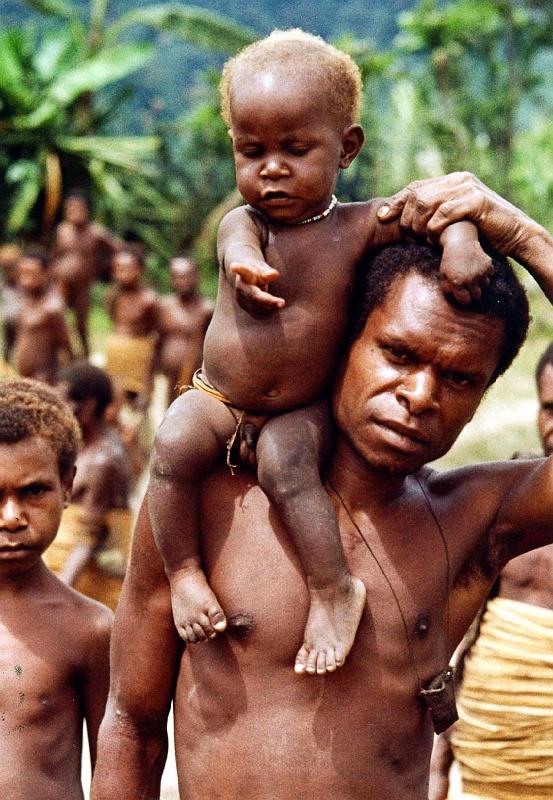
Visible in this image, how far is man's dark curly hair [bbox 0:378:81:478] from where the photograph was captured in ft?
10.9

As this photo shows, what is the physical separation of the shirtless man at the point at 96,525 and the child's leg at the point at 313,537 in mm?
3849

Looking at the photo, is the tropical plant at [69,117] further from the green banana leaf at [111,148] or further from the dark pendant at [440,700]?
the dark pendant at [440,700]

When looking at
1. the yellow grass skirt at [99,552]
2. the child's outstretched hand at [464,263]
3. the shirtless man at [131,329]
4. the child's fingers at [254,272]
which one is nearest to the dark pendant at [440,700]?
the child's outstretched hand at [464,263]

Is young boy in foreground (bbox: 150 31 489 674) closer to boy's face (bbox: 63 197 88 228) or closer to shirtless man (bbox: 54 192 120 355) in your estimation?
shirtless man (bbox: 54 192 120 355)

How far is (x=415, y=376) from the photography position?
7.97ft

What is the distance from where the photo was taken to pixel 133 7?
3197cm

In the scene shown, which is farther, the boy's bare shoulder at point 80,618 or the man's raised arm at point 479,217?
the boy's bare shoulder at point 80,618

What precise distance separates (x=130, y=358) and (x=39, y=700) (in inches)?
353

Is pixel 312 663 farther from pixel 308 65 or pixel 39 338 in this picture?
pixel 39 338

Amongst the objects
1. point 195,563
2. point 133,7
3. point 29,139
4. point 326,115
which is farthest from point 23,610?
point 133,7

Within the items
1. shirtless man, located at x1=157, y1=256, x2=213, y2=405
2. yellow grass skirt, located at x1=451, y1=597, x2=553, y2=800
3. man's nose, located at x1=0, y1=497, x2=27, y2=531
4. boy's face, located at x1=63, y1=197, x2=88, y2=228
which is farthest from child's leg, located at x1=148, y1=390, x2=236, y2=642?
boy's face, located at x1=63, y1=197, x2=88, y2=228

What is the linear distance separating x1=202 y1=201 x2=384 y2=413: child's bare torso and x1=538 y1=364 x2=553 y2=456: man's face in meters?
2.36

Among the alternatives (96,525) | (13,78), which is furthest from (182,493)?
(13,78)

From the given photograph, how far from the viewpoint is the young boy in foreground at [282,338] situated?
2455mm
